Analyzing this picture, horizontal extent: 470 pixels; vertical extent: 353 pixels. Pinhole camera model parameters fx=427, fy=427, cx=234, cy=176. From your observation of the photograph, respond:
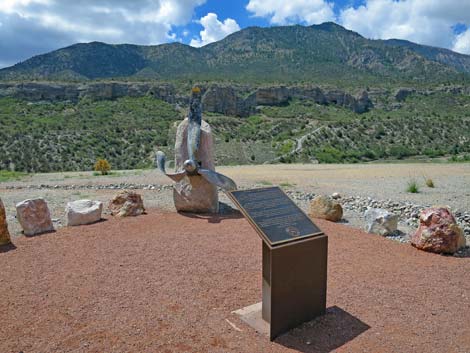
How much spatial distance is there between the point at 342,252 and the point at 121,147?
103ft

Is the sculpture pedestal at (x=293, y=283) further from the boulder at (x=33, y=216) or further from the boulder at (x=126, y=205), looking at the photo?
the boulder at (x=126, y=205)

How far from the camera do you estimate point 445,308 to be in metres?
5.30

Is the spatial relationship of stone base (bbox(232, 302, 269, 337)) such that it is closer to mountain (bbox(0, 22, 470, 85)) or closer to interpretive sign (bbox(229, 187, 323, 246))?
interpretive sign (bbox(229, 187, 323, 246))

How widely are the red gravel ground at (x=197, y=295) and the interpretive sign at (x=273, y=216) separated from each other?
106 cm

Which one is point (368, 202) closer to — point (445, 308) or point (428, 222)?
point (428, 222)

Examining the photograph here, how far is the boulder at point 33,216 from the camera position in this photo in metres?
8.46

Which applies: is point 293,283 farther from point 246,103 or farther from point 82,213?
point 246,103

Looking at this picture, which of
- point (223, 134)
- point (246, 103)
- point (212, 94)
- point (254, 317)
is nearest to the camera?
point (254, 317)

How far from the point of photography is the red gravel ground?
4535 millimetres

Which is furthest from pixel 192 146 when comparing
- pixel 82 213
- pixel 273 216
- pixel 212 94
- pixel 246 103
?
pixel 246 103

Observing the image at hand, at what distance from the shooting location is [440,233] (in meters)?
7.37

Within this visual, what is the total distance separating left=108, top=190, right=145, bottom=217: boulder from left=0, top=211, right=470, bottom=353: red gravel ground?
5.49 ft

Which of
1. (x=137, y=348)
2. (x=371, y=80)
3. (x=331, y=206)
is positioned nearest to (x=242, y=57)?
(x=371, y=80)

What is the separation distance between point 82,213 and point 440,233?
7094mm
